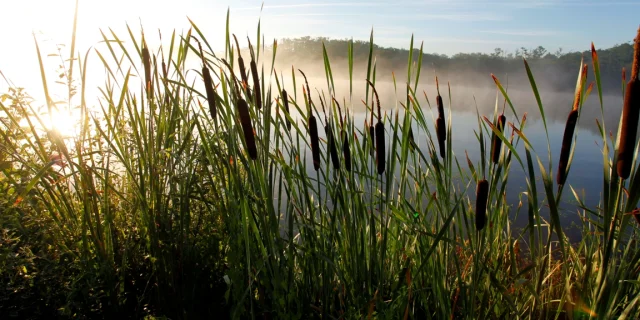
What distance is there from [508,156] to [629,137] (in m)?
0.42

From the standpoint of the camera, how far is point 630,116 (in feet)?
2.24

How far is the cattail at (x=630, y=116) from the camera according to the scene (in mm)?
673

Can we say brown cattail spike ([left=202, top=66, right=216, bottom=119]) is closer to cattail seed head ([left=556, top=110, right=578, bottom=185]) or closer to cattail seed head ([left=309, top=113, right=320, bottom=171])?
cattail seed head ([left=309, top=113, right=320, bottom=171])

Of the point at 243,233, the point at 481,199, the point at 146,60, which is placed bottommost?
the point at 243,233

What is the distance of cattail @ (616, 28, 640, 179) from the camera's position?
0.67 metres

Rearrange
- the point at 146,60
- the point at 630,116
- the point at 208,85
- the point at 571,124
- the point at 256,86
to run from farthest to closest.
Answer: the point at 146,60
the point at 256,86
the point at 208,85
the point at 571,124
the point at 630,116

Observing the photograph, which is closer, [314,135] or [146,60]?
[314,135]

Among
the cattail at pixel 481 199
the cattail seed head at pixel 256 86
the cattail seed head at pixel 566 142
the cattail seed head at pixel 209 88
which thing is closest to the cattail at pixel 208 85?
the cattail seed head at pixel 209 88

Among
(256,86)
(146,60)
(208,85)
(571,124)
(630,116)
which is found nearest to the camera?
(630,116)

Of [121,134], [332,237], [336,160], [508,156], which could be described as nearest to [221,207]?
[332,237]

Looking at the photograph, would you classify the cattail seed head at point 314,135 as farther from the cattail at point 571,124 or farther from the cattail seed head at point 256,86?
the cattail at point 571,124

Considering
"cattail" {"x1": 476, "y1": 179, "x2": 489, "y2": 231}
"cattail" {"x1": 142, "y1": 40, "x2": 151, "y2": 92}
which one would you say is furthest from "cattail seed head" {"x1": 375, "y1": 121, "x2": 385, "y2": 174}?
"cattail" {"x1": 142, "y1": 40, "x2": 151, "y2": 92}

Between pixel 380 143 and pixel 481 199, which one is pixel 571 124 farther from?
pixel 380 143

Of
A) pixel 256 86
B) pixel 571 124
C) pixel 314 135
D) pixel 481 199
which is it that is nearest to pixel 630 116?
pixel 571 124
